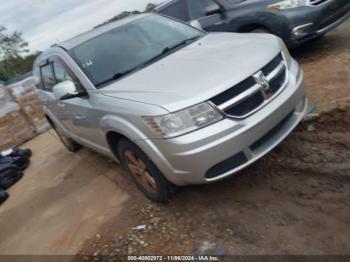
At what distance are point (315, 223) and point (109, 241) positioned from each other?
194 cm

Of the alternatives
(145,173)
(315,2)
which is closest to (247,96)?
(145,173)

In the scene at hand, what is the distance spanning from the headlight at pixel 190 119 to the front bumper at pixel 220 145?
0.05 meters

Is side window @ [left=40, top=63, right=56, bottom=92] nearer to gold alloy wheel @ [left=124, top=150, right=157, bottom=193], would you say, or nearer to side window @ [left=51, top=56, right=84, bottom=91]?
side window @ [left=51, top=56, right=84, bottom=91]

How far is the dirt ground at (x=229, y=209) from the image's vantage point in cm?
287

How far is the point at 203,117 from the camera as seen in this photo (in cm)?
285

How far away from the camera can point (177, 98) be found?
289 centimetres

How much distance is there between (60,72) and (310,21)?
411 centimetres

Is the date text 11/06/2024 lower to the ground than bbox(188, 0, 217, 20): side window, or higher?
lower

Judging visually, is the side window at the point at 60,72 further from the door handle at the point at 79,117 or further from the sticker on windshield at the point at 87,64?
the door handle at the point at 79,117

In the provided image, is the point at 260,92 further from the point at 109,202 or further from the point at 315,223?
the point at 109,202

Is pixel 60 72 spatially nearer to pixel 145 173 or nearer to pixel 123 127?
pixel 123 127

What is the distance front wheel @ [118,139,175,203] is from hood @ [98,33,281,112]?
0.52 metres

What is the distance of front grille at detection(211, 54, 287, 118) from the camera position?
289 cm

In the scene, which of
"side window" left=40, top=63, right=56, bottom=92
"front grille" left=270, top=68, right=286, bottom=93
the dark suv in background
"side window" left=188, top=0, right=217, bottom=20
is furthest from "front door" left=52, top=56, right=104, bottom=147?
"side window" left=188, top=0, right=217, bottom=20
